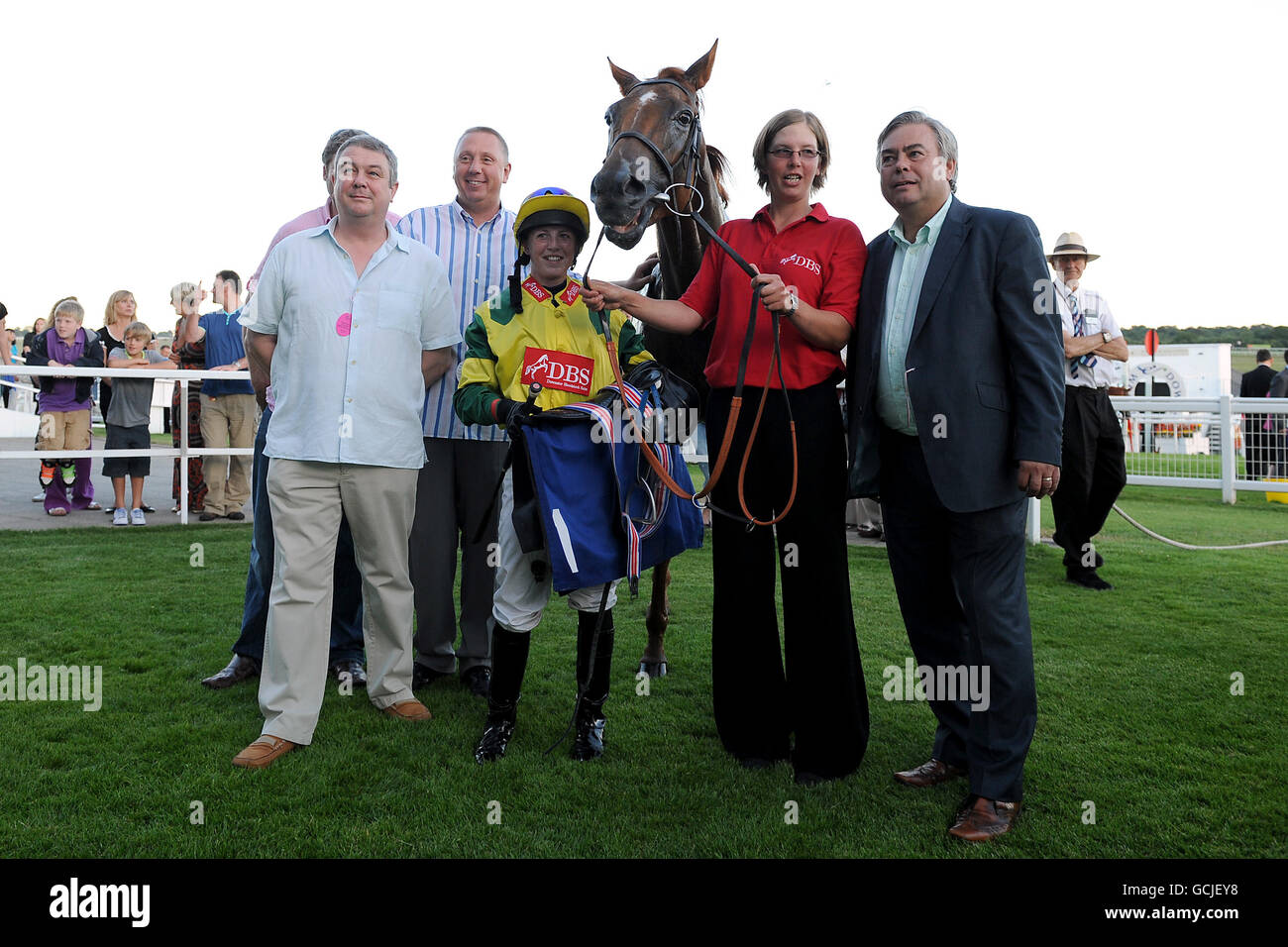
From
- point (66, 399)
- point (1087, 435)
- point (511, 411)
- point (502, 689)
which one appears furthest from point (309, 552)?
point (66, 399)

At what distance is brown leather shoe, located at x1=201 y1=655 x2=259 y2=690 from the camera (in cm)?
409

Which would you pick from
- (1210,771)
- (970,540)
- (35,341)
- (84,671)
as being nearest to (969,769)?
(970,540)

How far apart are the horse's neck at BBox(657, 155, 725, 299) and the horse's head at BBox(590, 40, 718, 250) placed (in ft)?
0.55

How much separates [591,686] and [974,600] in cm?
140

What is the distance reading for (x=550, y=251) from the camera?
3242 millimetres

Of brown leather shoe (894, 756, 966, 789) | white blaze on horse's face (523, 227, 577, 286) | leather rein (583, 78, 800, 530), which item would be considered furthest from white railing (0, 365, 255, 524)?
brown leather shoe (894, 756, 966, 789)

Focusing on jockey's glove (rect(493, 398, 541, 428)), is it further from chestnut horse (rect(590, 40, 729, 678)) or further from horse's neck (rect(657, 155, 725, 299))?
horse's neck (rect(657, 155, 725, 299))

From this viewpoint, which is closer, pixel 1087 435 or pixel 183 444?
pixel 1087 435

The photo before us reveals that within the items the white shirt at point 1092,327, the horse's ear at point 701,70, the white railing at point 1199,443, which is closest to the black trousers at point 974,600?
the horse's ear at point 701,70

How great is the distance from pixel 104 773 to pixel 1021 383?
3.28 m

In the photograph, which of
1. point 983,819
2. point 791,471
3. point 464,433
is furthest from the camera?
point 464,433

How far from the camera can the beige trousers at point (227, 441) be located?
29.5 ft

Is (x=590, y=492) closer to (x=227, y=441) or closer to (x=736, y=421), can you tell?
(x=736, y=421)
